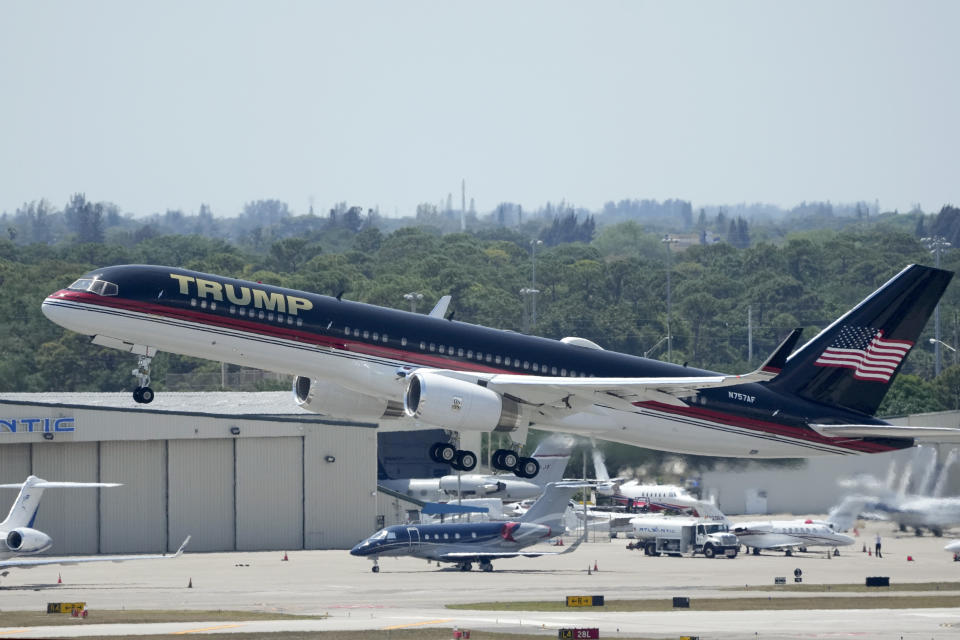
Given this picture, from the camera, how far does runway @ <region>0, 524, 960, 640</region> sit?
5362 centimetres

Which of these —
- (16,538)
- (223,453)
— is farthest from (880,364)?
Answer: (223,453)

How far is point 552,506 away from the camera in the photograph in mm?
85250

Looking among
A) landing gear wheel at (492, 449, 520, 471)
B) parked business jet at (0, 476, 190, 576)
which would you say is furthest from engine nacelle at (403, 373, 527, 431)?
parked business jet at (0, 476, 190, 576)

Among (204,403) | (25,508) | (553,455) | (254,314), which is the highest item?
(254,314)

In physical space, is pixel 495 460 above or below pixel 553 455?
above

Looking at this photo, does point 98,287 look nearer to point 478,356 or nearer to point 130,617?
point 478,356

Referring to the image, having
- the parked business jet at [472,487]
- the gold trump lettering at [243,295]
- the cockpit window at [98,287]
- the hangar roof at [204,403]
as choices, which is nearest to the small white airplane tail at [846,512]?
the parked business jet at [472,487]

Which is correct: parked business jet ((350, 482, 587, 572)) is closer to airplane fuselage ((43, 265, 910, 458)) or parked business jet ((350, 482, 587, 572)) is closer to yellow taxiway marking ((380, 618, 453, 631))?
yellow taxiway marking ((380, 618, 453, 631))

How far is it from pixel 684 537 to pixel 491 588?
2073 cm

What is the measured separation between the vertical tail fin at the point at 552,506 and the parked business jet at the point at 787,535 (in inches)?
407

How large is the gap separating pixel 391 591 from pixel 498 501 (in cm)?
3177

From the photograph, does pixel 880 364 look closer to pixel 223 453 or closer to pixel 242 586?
pixel 242 586

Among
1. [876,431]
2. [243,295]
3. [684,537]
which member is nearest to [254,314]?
[243,295]

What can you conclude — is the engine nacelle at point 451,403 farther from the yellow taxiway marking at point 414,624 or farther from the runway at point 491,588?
the runway at point 491,588
